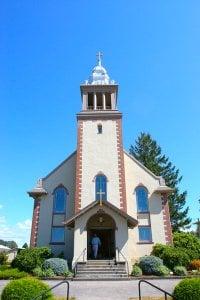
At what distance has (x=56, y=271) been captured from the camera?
1994 centimetres

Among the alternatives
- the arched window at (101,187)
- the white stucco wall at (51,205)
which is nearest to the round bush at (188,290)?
the arched window at (101,187)

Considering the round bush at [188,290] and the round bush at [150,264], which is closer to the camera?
the round bush at [188,290]

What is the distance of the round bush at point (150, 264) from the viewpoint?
20531 millimetres

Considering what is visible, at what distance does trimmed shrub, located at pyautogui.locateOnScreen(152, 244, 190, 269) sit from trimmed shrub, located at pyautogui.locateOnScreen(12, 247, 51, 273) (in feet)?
28.2

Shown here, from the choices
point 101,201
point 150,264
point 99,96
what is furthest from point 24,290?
point 99,96

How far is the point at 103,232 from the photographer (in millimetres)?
24906

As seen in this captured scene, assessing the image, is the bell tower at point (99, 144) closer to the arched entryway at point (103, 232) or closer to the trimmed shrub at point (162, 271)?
the arched entryway at point (103, 232)

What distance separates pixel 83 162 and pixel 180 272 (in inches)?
455

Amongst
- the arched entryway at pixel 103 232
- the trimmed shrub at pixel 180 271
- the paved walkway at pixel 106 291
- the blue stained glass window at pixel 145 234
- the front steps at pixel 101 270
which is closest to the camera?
the paved walkway at pixel 106 291

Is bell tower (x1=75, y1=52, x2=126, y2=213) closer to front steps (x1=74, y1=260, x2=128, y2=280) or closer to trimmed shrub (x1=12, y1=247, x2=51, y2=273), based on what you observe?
trimmed shrub (x1=12, y1=247, x2=51, y2=273)

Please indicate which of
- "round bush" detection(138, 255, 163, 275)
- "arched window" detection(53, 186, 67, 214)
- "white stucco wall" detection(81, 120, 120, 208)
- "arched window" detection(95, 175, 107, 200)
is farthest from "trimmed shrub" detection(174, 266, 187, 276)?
"arched window" detection(53, 186, 67, 214)

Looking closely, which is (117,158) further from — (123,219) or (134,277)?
(134,277)

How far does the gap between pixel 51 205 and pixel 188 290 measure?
701 inches

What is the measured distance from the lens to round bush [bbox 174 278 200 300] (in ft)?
31.5
